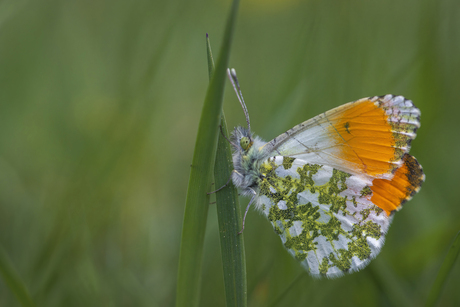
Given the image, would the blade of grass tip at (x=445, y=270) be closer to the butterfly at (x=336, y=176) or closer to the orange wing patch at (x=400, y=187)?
the butterfly at (x=336, y=176)

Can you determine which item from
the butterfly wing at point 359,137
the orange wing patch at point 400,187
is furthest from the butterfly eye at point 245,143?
the orange wing patch at point 400,187

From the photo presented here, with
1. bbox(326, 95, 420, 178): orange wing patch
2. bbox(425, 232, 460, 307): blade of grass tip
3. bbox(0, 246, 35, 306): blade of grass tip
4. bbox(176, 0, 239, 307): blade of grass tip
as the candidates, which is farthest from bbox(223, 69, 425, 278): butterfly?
bbox(0, 246, 35, 306): blade of grass tip

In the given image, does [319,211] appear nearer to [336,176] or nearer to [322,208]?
[322,208]

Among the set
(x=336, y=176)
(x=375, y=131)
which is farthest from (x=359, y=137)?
(x=336, y=176)

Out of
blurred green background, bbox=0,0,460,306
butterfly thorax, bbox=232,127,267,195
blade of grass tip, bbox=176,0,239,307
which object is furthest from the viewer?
butterfly thorax, bbox=232,127,267,195

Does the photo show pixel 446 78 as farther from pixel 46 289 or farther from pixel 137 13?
pixel 46 289

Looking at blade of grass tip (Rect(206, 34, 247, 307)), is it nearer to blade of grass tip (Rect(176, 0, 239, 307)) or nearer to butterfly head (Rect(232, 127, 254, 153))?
blade of grass tip (Rect(176, 0, 239, 307))
